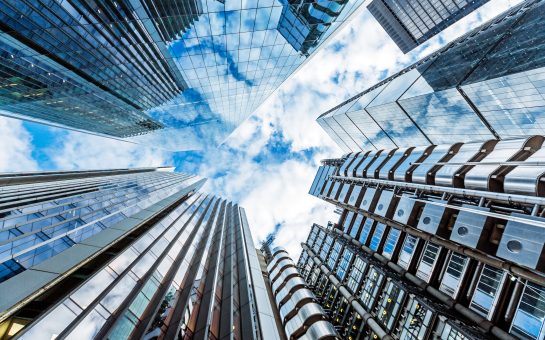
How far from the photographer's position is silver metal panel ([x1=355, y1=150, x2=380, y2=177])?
37.4 metres

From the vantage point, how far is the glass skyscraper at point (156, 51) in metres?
20.2

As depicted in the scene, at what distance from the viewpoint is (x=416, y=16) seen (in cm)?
13225

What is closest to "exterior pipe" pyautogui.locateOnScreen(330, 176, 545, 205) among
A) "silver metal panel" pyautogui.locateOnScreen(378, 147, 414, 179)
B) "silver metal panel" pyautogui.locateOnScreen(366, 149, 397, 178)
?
"silver metal panel" pyautogui.locateOnScreen(378, 147, 414, 179)

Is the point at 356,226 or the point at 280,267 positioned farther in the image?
the point at 280,267

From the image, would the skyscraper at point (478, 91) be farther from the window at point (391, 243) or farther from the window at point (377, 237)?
the window at point (377, 237)

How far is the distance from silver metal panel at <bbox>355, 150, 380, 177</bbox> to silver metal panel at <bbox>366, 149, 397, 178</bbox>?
2.61ft

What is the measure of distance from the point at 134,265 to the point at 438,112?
2032 inches

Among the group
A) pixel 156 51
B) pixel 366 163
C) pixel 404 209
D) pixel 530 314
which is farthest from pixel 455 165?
pixel 156 51

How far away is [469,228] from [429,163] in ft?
29.0

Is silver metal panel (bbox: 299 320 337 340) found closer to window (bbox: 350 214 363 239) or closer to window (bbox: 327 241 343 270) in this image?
window (bbox: 327 241 343 270)

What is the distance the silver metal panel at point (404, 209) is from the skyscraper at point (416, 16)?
445 feet

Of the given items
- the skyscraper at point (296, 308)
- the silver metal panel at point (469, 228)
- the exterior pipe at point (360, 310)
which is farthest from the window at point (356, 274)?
the silver metal panel at point (469, 228)

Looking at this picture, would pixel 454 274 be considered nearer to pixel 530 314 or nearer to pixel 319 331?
pixel 530 314

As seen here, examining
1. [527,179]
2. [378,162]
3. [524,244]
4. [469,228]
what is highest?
[378,162]
